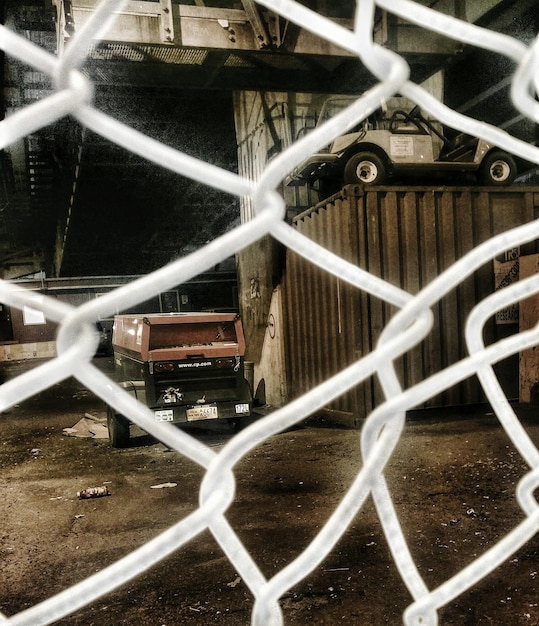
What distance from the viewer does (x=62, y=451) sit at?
6695 mm

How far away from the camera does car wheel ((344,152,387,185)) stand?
800 cm

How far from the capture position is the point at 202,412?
21.2ft

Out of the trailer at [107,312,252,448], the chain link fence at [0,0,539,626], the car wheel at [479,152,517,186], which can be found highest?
the car wheel at [479,152,517,186]

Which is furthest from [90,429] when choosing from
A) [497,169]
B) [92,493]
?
[497,169]

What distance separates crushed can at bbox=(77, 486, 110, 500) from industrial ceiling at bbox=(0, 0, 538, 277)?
4227mm

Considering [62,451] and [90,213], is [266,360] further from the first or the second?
[90,213]

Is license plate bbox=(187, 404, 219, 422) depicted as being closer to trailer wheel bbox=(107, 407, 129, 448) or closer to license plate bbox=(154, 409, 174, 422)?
license plate bbox=(154, 409, 174, 422)

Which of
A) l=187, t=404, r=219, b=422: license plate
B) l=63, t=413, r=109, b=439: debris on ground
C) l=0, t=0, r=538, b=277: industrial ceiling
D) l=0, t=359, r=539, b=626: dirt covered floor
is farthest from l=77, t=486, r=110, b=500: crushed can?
l=0, t=0, r=538, b=277: industrial ceiling

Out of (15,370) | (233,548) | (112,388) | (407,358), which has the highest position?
(112,388)

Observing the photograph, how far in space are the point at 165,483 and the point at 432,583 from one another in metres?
2.95

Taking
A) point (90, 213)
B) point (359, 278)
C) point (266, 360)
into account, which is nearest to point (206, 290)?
point (90, 213)

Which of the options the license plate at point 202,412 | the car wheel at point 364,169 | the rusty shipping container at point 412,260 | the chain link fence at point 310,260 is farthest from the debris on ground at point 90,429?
the chain link fence at point 310,260

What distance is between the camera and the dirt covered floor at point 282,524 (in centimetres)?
267

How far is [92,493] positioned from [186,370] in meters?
2.08
